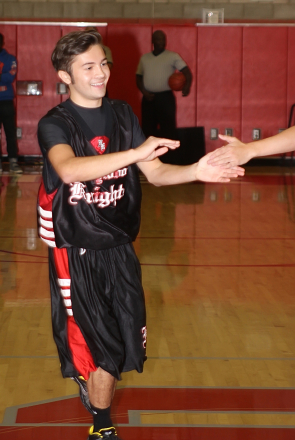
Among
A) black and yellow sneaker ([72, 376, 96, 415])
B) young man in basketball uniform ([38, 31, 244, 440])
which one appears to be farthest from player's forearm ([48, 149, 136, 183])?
black and yellow sneaker ([72, 376, 96, 415])

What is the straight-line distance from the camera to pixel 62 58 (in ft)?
7.48

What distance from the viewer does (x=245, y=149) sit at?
2.43m

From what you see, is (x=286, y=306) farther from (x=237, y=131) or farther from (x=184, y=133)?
(x=237, y=131)

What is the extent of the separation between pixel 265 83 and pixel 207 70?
3.48ft

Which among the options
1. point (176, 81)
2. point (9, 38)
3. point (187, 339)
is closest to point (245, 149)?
point (187, 339)

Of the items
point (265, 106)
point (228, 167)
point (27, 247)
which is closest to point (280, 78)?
point (265, 106)

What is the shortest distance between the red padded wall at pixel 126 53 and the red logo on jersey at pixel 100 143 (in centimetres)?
969

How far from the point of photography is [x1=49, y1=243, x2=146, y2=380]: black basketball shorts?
2.30m

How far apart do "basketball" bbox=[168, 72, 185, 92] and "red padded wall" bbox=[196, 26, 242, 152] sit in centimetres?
171

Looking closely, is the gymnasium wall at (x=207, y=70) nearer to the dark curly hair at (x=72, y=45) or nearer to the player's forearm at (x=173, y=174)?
the player's forearm at (x=173, y=174)

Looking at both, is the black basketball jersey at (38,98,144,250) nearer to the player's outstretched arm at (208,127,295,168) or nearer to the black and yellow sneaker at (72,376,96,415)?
the player's outstretched arm at (208,127,295,168)

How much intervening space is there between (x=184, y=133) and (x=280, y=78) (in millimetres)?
2194

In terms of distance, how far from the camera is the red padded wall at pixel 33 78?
1185 cm
